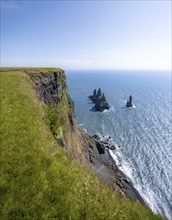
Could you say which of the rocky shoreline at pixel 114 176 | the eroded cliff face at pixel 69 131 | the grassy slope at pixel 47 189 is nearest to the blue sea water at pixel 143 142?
the rocky shoreline at pixel 114 176

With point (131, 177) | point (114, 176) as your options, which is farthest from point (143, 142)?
point (114, 176)

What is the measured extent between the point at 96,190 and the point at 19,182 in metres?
3.06

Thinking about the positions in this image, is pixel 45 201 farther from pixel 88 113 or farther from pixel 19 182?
pixel 88 113

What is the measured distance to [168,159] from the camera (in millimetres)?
76688

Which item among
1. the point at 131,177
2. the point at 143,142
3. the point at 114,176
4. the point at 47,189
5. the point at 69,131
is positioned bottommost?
the point at 131,177

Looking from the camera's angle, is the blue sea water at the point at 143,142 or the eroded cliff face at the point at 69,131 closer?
the eroded cliff face at the point at 69,131

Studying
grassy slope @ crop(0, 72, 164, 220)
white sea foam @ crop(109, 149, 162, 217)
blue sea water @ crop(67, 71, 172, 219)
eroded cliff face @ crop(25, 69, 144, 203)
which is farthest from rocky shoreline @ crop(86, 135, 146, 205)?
grassy slope @ crop(0, 72, 164, 220)

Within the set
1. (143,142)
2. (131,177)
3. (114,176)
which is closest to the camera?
(114,176)

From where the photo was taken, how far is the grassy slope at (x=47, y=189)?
6793mm

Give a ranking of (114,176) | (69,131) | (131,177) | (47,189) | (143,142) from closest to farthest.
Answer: (47,189) < (69,131) < (114,176) < (131,177) < (143,142)

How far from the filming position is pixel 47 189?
301 inches

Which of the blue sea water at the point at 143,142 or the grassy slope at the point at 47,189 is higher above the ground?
the grassy slope at the point at 47,189

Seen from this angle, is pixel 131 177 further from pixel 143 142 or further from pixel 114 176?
pixel 143 142

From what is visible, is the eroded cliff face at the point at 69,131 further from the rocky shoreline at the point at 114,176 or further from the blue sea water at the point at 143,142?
the blue sea water at the point at 143,142
